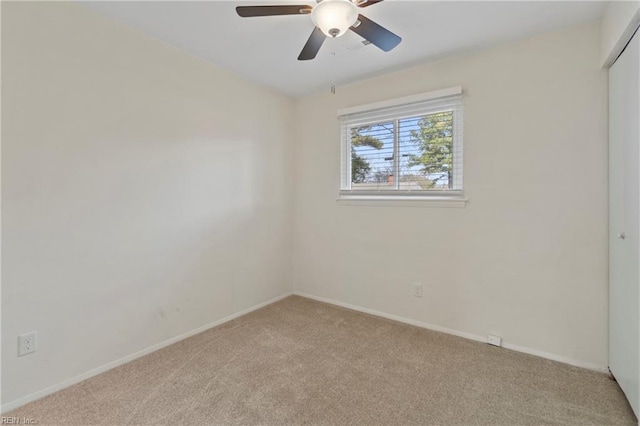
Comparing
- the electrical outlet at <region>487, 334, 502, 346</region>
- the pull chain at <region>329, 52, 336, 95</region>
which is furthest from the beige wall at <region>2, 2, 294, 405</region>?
the electrical outlet at <region>487, 334, 502, 346</region>

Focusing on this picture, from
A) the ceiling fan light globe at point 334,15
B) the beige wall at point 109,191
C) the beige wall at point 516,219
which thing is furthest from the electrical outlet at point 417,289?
the ceiling fan light globe at point 334,15

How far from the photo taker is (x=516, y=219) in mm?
2281

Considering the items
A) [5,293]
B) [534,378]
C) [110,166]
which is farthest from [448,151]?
[5,293]

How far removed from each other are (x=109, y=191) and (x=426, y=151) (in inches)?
100

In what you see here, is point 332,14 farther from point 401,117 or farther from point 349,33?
point 401,117

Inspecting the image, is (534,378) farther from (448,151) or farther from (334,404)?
(448,151)

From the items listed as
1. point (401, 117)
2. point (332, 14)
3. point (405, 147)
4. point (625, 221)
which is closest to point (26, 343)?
point (332, 14)

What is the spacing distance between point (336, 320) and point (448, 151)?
1864 mm

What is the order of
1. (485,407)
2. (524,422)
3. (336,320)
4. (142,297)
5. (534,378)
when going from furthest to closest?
(336,320), (142,297), (534,378), (485,407), (524,422)

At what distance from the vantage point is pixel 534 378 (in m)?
1.92

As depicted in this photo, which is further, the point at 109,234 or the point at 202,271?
the point at 202,271

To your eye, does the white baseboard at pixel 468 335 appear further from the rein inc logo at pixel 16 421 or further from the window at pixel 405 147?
the rein inc logo at pixel 16 421

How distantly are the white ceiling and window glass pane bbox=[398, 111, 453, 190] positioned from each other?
20.6 inches

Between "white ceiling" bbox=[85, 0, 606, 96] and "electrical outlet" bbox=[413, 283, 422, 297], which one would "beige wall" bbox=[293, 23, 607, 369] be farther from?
"white ceiling" bbox=[85, 0, 606, 96]
